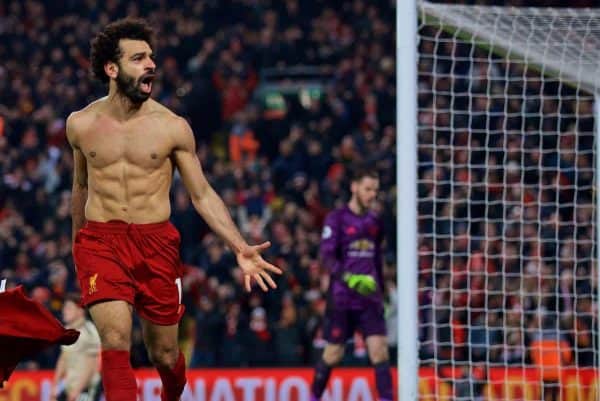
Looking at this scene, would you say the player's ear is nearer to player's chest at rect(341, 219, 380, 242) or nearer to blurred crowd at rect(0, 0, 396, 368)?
player's chest at rect(341, 219, 380, 242)

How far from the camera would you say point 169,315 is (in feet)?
24.3

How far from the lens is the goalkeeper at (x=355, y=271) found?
36.8ft

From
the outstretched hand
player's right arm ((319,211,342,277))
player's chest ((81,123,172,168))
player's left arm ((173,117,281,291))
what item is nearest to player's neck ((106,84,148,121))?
player's chest ((81,123,172,168))

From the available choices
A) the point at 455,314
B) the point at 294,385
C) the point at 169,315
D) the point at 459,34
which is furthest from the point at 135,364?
the point at 169,315

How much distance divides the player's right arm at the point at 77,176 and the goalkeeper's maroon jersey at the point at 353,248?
3836 mm

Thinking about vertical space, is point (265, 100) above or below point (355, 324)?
above

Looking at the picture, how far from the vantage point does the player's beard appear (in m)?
7.36

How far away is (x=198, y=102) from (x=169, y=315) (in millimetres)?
13451

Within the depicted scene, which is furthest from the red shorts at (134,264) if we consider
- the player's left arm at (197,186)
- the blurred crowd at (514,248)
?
the blurred crowd at (514,248)

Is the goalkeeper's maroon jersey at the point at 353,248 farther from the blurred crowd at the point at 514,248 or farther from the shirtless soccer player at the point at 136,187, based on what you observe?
the shirtless soccer player at the point at 136,187

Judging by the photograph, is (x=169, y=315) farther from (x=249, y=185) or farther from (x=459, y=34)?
(x=249, y=185)

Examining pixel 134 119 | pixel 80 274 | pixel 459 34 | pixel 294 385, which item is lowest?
pixel 294 385

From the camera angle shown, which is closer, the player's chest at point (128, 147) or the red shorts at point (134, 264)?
the red shorts at point (134, 264)

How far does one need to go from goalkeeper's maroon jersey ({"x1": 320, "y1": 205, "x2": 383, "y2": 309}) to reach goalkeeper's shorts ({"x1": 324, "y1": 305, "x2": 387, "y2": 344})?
0.20 feet
